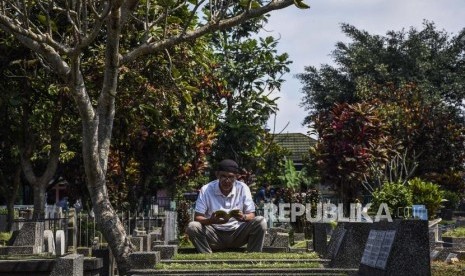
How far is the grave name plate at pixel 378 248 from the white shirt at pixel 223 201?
14.0 feet

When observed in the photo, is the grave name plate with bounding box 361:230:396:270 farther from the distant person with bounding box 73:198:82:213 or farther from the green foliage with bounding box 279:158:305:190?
the green foliage with bounding box 279:158:305:190

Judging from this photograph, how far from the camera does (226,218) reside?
539 inches

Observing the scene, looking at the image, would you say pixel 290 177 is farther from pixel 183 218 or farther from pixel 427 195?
pixel 183 218

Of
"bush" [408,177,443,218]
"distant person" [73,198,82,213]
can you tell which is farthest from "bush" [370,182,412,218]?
"distant person" [73,198,82,213]

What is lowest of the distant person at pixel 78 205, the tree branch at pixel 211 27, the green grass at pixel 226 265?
the green grass at pixel 226 265

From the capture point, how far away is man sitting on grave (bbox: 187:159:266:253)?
45.1ft

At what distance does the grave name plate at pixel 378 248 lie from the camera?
8.73 metres

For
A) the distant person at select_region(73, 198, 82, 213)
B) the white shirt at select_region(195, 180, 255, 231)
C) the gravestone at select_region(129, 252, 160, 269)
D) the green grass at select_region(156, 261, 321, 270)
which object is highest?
the distant person at select_region(73, 198, 82, 213)

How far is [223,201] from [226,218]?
0.58 metres

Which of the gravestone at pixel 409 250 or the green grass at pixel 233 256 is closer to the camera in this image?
the gravestone at pixel 409 250

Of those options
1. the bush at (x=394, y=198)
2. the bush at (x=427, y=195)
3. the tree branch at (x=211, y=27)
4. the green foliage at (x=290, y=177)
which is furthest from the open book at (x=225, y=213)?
the green foliage at (x=290, y=177)

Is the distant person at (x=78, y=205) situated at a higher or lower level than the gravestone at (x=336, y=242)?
higher

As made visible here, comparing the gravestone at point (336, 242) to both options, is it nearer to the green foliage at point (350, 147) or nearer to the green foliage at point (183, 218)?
the green foliage at point (183, 218)

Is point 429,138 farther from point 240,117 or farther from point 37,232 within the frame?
point 37,232
